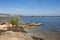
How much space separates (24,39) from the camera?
13711 mm

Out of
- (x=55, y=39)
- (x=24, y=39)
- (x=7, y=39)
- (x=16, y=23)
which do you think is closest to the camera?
(x=7, y=39)

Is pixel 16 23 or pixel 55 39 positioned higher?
pixel 16 23

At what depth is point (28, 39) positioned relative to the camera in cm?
1409

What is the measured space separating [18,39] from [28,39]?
50.7 inches

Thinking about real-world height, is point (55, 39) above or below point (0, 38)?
below

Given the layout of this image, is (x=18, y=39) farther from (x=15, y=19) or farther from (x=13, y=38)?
(x=15, y=19)

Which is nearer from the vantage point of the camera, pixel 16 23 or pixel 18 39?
pixel 18 39

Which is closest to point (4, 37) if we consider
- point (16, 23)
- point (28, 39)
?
point (28, 39)

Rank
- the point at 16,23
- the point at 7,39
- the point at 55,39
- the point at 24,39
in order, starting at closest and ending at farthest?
the point at 7,39 < the point at 24,39 < the point at 55,39 < the point at 16,23

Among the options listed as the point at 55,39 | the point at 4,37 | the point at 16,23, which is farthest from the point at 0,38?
the point at 16,23

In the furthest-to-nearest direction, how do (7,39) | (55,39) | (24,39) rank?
1. (55,39)
2. (24,39)
3. (7,39)

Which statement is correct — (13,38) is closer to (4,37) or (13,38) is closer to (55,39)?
(4,37)

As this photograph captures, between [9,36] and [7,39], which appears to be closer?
Answer: [7,39]

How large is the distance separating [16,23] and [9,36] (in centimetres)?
1189
